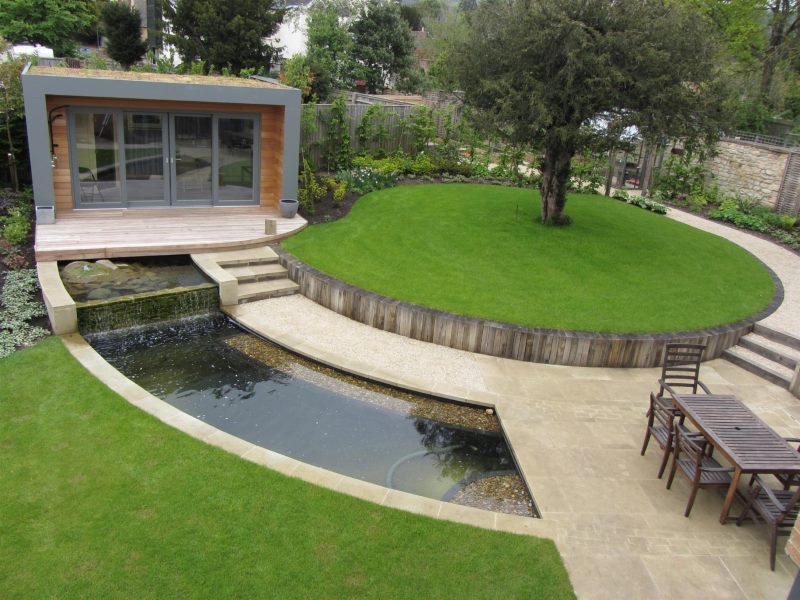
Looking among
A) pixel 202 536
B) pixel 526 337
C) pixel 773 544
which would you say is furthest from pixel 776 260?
pixel 202 536

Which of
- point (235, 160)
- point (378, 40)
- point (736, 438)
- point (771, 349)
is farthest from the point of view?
point (378, 40)

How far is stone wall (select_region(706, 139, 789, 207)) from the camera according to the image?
17.4m

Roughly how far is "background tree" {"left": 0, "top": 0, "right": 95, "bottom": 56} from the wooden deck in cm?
2737

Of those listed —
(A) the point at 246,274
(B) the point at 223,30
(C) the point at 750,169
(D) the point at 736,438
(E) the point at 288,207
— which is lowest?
(A) the point at 246,274

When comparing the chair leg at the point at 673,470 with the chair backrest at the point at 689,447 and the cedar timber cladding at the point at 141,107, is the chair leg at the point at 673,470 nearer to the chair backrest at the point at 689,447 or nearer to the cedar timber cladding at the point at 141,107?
the chair backrest at the point at 689,447

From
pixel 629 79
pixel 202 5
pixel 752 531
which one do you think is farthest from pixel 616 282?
pixel 202 5

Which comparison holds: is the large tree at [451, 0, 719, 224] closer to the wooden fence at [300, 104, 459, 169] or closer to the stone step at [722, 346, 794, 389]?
the stone step at [722, 346, 794, 389]

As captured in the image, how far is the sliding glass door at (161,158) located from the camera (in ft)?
39.2

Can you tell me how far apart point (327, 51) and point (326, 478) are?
2919 cm

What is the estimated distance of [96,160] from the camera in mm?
12078

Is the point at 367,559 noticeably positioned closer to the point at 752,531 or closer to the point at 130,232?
the point at 752,531

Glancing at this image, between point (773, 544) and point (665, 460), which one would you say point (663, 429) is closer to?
point (665, 460)

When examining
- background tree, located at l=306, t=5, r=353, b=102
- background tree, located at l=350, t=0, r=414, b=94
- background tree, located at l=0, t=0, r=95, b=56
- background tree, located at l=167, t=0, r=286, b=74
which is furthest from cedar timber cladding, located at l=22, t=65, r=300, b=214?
background tree, located at l=0, t=0, r=95, b=56

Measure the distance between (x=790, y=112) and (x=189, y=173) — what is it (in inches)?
890
